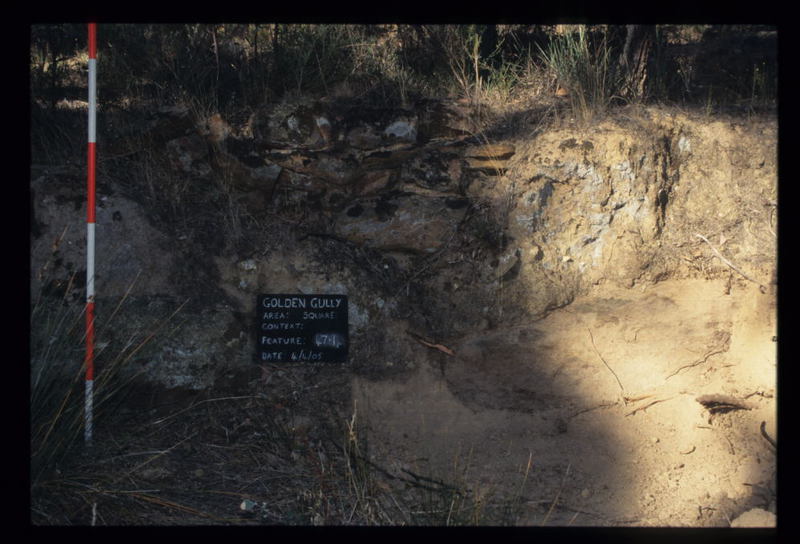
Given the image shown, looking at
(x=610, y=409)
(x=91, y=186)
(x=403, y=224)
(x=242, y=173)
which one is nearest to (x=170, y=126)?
(x=242, y=173)

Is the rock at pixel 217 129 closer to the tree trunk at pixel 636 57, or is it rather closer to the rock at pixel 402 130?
the rock at pixel 402 130

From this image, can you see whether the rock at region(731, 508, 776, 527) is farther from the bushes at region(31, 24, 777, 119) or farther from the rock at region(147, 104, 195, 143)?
the rock at region(147, 104, 195, 143)

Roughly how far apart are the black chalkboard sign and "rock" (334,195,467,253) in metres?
0.67

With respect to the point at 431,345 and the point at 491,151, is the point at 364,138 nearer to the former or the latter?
the point at 491,151

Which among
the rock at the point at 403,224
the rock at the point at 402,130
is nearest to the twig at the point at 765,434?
the rock at the point at 403,224

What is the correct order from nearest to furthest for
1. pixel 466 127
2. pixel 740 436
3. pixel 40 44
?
pixel 740 436, pixel 466 127, pixel 40 44

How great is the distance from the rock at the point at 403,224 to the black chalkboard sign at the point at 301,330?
67 cm

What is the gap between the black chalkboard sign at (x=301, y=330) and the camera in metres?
4.47

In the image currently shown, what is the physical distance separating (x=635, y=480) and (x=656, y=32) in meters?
3.97

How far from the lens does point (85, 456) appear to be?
3.71m

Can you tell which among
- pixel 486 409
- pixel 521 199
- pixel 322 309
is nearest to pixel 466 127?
pixel 521 199

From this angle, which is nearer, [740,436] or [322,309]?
[740,436]

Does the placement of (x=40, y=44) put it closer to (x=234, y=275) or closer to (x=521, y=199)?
(x=234, y=275)

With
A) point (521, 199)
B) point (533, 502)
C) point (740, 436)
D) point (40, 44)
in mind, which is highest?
point (40, 44)
